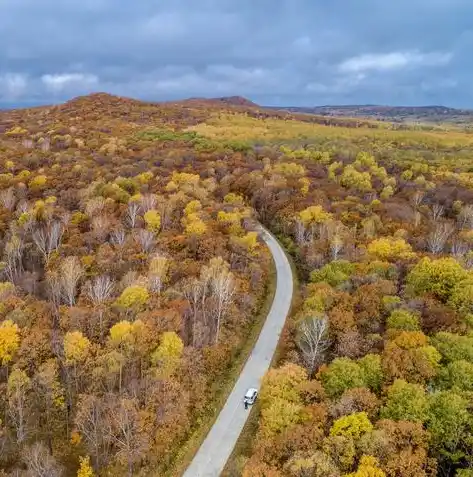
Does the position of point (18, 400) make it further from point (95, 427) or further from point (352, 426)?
point (352, 426)

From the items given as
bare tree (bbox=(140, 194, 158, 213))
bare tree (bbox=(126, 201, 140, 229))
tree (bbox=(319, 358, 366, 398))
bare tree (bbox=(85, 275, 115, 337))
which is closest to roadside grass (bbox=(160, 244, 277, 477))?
tree (bbox=(319, 358, 366, 398))

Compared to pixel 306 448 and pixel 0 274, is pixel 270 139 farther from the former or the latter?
pixel 306 448

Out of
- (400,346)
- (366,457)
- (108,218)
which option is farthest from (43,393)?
(108,218)

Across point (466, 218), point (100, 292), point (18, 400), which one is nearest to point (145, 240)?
point (100, 292)

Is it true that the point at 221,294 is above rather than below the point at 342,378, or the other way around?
above

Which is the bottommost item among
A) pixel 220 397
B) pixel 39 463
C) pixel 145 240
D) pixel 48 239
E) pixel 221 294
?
pixel 220 397

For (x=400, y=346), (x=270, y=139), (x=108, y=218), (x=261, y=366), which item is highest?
(x=270, y=139)
